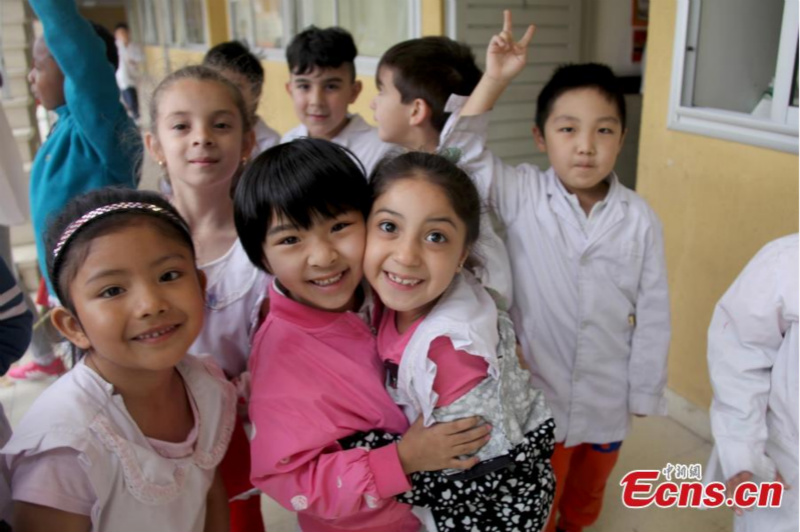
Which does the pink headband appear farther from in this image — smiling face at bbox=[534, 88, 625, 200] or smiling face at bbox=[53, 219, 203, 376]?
smiling face at bbox=[534, 88, 625, 200]

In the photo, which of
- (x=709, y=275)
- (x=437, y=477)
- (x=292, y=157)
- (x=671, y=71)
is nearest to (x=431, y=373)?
(x=437, y=477)

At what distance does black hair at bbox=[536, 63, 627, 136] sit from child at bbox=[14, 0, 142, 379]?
3.64ft

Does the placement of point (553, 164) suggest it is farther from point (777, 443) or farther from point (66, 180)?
point (66, 180)

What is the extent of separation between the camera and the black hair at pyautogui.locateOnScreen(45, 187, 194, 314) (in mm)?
877

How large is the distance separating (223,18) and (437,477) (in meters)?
7.01

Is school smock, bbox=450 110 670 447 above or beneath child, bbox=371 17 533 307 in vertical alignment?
beneath

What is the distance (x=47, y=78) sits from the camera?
1876mm

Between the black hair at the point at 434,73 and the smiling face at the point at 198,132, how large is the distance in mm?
480

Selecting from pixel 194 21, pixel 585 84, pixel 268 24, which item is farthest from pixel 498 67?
pixel 194 21

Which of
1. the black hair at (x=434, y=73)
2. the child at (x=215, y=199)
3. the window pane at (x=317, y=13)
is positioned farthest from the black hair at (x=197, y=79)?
the window pane at (x=317, y=13)

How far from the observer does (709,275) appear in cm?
205

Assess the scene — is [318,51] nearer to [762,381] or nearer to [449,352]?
[449,352]

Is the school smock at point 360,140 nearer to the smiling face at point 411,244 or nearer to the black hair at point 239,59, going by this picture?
the black hair at point 239,59

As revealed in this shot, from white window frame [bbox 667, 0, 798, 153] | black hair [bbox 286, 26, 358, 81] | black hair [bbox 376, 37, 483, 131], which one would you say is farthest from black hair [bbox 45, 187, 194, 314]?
white window frame [bbox 667, 0, 798, 153]
